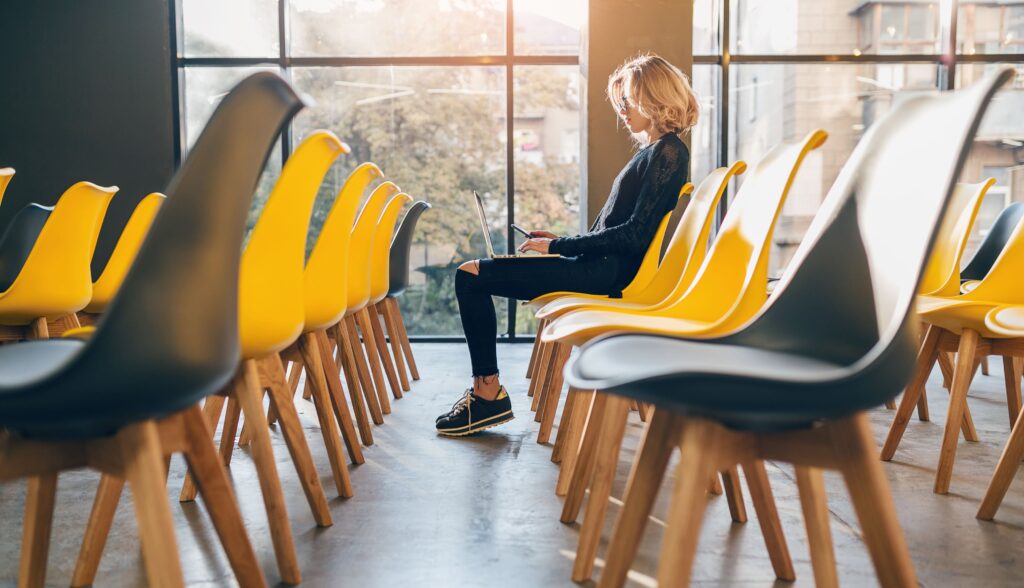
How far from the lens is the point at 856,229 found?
1283mm

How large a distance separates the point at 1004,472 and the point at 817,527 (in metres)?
0.95

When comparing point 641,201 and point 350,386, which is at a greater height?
point 641,201

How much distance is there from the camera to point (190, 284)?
3.26 ft

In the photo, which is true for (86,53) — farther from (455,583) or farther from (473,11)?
(455,583)

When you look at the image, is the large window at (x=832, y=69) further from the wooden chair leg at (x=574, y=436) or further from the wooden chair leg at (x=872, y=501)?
the wooden chair leg at (x=872, y=501)

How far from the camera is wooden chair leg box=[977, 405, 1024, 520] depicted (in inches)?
74.5

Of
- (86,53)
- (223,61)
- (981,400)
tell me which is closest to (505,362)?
(981,400)

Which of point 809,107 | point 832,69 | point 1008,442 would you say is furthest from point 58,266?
point 832,69

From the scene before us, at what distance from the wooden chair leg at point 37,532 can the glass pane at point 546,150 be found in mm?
5013

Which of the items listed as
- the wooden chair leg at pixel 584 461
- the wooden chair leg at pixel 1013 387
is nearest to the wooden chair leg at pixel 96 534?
the wooden chair leg at pixel 584 461

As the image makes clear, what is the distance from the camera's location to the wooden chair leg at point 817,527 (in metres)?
1.27

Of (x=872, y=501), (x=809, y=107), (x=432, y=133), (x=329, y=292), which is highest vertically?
(x=809, y=107)

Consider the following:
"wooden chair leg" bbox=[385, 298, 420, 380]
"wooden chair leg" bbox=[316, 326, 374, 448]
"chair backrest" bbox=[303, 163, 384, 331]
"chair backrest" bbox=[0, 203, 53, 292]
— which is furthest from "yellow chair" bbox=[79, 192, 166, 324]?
"chair backrest" bbox=[303, 163, 384, 331]

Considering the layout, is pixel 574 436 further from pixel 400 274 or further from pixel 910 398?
pixel 400 274
